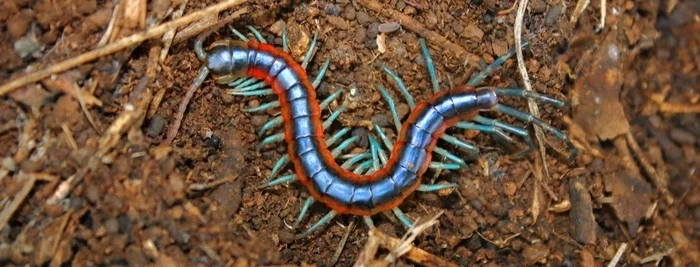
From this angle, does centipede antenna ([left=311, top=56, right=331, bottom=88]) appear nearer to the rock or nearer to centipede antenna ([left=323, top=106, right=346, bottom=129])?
centipede antenna ([left=323, top=106, right=346, bottom=129])

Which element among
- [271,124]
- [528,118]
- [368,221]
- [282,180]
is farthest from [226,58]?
[528,118]

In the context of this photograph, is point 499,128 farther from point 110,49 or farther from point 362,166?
point 110,49

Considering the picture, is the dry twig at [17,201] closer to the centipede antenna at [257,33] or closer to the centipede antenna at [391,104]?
the centipede antenna at [257,33]

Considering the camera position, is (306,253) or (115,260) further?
(306,253)

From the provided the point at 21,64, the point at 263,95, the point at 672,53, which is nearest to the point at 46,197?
the point at 21,64

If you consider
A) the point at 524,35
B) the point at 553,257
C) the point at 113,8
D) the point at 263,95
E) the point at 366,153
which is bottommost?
the point at 553,257

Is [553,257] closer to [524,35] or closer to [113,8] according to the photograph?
[524,35]
